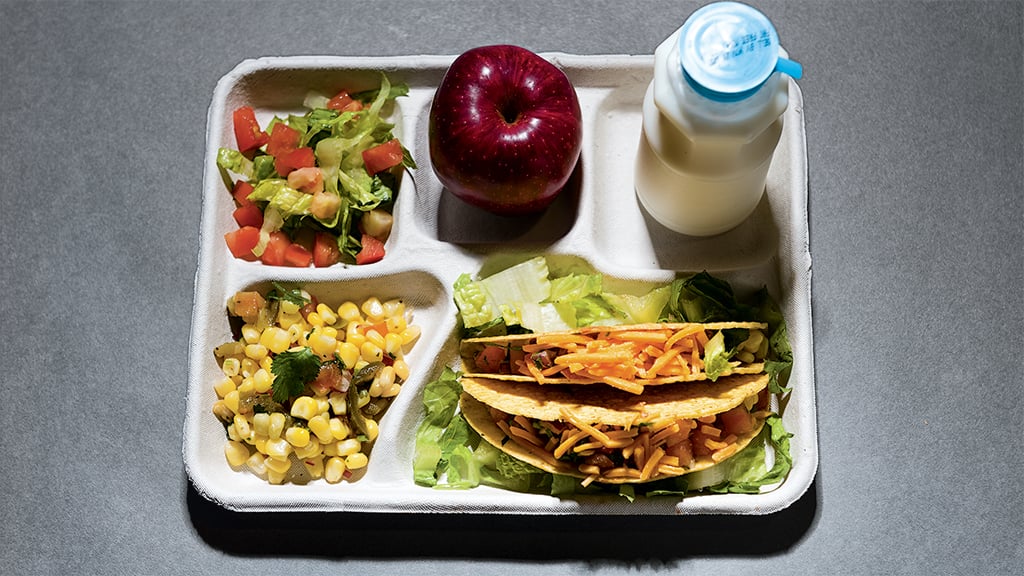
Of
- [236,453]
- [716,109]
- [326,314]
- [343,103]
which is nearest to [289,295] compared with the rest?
[326,314]

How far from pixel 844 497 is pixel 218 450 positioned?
1.61m

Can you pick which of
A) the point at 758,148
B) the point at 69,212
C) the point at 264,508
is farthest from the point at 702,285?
the point at 69,212

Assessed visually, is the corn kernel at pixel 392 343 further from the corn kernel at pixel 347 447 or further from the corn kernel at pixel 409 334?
the corn kernel at pixel 347 447

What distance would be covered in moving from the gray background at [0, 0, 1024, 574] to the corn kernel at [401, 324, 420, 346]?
0.45 metres

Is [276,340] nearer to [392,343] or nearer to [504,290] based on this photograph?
[392,343]

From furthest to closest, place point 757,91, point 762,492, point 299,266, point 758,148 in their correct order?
point 299,266 < point 762,492 < point 758,148 < point 757,91

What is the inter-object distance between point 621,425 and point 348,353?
28.0 inches

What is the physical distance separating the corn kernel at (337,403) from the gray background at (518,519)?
0.29 metres

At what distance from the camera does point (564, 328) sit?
241 cm

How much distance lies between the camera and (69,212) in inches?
110

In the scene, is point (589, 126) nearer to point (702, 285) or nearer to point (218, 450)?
point (702, 285)

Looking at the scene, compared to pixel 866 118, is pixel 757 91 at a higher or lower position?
higher

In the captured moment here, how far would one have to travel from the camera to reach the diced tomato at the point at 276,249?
252 centimetres

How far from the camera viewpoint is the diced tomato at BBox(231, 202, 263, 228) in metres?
2.55
